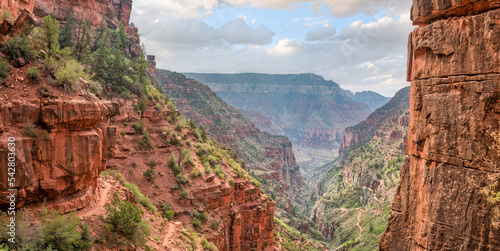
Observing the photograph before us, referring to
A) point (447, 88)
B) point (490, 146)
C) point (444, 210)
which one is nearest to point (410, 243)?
point (444, 210)

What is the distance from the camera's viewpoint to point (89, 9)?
50.8 m

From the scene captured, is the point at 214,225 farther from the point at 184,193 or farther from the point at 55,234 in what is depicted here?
the point at 55,234

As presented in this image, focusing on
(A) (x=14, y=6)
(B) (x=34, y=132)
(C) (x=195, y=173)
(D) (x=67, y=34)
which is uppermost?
(D) (x=67, y=34)

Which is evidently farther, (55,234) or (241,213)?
(241,213)

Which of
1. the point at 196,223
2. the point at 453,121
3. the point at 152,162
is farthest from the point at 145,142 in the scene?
the point at 453,121

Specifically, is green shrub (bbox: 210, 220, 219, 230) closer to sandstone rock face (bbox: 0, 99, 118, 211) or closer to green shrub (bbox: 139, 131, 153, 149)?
green shrub (bbox: 139, 131, 153, 149)

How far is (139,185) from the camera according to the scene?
29484 mm

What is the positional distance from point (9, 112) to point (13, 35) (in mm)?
5158

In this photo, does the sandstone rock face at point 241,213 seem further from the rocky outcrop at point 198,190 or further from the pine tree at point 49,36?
the pine tree at point 49,36

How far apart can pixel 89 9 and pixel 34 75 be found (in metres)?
44.5

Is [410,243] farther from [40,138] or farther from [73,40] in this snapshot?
[73,40]

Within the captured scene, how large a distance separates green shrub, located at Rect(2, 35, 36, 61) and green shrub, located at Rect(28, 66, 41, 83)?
40.0 inches

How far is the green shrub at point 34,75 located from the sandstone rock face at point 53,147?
4.53 ft

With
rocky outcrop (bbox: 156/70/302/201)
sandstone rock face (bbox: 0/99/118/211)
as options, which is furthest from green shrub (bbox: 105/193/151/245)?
rocky outcrop (bbox: 156/70/302/201)
